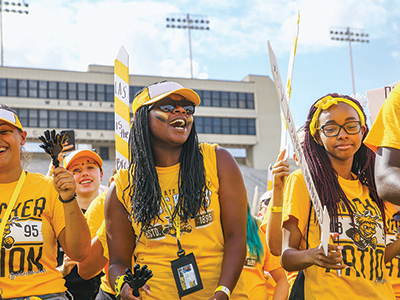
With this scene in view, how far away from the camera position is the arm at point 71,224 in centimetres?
288

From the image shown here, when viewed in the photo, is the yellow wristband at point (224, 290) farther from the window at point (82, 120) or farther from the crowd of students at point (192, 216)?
the window at point (82, 120)

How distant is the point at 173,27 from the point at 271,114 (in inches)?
521

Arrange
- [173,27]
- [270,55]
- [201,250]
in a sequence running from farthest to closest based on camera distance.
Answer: [173,27], [201,250], [270,55]

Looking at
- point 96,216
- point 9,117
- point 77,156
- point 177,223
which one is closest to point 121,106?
point 77,156

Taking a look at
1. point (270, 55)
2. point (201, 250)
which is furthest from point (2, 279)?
point (270, 55)

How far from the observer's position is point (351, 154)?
117 inches

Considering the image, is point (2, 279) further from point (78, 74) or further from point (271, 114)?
point (271, 114)

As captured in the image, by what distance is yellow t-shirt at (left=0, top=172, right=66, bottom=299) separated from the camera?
3006mm

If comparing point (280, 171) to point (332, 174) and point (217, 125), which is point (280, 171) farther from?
point (217, 125)

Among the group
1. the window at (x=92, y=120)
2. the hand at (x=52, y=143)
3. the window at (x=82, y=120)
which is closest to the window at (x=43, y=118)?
the window at (x=82, y=120)

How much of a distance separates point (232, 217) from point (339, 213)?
63 cm

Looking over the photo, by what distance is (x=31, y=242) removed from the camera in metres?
3.07

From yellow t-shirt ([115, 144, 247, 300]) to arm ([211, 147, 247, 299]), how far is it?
0.13ft

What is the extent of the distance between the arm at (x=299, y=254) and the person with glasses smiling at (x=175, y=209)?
0.86 feet
